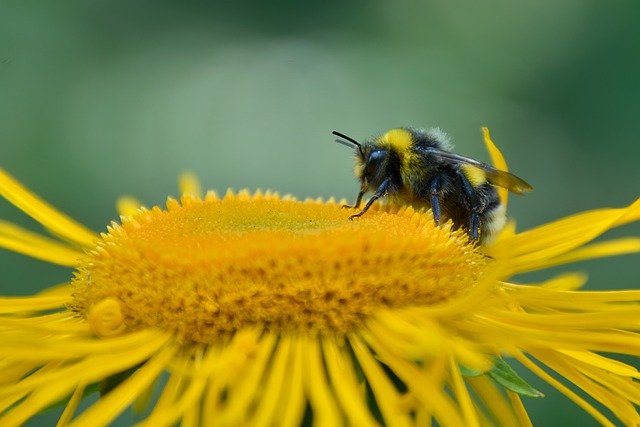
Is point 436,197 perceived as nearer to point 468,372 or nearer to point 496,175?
point 496,175

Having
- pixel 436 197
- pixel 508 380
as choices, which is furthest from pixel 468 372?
pixel 436 197

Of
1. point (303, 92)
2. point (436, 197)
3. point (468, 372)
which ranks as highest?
point (303, 92)

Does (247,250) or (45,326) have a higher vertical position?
(247,250)

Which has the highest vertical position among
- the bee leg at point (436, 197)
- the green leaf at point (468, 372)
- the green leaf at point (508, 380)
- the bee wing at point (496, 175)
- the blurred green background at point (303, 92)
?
the blurred green background at point (303, 92)

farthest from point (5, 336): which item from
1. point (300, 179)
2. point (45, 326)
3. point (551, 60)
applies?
point (551, 60)

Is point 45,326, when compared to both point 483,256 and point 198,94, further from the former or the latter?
point 198,94

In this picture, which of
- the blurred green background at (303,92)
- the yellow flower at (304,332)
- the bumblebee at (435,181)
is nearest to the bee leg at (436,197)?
the bumblebee at (435,181)

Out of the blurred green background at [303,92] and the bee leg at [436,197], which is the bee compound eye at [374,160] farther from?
the blurred green background at [303,92]
